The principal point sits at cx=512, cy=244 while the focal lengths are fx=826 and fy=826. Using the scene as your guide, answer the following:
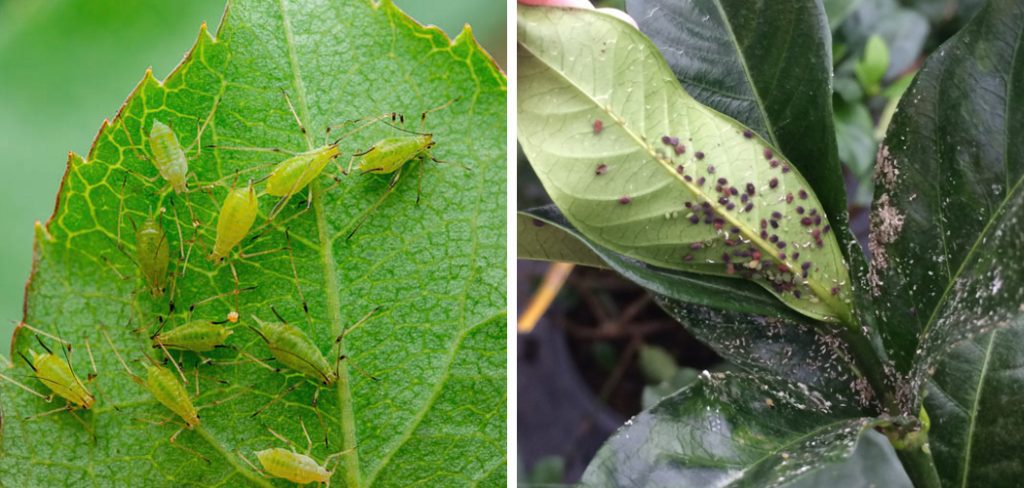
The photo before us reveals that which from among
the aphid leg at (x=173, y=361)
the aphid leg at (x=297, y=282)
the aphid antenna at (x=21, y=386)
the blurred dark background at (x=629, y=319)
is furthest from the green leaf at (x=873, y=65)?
the aphid antenna at (x=21, y=386)

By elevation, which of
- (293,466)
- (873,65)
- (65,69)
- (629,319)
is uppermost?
(65,69)

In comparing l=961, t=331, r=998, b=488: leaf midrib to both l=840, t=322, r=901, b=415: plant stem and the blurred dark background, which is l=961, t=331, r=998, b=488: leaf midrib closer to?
l=840, t=322, r=901, b=415: plant stem

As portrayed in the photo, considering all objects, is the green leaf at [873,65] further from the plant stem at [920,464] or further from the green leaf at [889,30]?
the plant stem at [920,464]

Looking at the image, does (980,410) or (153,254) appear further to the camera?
(153,254)

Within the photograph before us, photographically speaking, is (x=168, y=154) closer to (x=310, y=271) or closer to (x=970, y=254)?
(x=310, y=271)

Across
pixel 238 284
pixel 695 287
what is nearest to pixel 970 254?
pixel 695 287

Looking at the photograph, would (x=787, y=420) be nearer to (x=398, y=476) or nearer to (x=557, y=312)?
(x=398, y=476)
